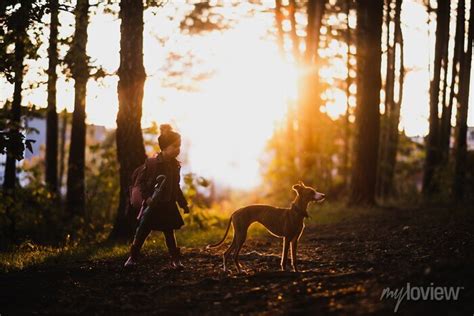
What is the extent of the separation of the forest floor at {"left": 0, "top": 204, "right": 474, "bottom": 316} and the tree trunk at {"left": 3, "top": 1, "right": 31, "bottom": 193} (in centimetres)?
249

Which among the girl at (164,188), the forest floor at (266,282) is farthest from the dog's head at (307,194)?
the girl at (164,188)

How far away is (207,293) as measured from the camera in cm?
805

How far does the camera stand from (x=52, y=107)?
19.4 metres

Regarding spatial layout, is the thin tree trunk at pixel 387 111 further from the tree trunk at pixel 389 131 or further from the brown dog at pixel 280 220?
the brown dog at pixel 280 220

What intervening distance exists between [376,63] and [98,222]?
10.8m

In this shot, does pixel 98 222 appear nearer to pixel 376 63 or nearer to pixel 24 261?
pixel 24 261

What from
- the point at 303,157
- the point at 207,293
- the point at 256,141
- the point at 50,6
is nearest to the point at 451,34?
the point at 303,157

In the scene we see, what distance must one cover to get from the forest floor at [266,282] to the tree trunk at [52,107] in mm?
4995

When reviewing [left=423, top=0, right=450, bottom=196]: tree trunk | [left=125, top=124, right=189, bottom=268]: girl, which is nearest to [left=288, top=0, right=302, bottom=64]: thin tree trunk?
[left=423, top=0, right=450, bottom=196]: tree trunk

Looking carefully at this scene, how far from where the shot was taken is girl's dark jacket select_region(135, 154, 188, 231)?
32.2ft

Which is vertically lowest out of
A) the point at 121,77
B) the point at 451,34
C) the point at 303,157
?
the point at 303,157

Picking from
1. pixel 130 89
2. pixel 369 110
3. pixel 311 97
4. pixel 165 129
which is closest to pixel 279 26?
pixel 311 97

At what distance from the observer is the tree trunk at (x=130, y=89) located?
1330 cm

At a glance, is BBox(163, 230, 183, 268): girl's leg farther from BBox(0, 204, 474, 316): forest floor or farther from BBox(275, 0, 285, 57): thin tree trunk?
BBox(275, 0, 285, 57): thin tree trunk
